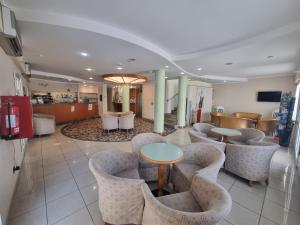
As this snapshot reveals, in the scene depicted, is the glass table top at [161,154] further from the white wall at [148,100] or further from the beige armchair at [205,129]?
the white wall at [148,100]

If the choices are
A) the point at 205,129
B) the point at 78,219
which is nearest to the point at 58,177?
the point at 78,219

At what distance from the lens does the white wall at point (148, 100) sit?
8.44 meters

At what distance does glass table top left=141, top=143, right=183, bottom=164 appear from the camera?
1.80 metres

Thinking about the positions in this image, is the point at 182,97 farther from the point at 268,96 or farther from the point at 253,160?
the point at 253,160

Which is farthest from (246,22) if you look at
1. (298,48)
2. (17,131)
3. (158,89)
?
(17,131)

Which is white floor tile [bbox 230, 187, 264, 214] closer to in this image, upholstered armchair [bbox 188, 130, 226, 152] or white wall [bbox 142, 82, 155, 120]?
upholstered armchair [bbox 188, 130, 226, 152]

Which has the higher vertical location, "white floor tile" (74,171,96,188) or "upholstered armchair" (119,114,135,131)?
"upholstered armchair" (119,114,135,131)

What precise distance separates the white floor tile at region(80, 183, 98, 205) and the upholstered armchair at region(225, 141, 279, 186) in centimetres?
258

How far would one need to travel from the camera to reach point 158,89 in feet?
17.2

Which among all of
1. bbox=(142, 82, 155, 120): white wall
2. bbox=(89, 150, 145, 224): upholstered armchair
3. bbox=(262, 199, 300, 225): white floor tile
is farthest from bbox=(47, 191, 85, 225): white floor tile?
bbox=(142, 82, 155, 120): white wall

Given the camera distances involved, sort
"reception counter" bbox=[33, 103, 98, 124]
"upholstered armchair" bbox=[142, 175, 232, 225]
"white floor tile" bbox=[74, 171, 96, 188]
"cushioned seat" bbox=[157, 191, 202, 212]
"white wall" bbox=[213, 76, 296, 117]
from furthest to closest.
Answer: "white wall" bbox=[213, 76, 296, 117] < "reception counter" bbox=[33, 103, 98, 124] < "white floor tile" bbox=[74, 171, 96, 188] < "cushioned seat" bbox=[157, 191, 202, 212] < "upholstered armchair" bbox=[142, 175, 232, 225]

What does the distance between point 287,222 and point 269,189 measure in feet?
2.36

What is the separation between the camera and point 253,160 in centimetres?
240

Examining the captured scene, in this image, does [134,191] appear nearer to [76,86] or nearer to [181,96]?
[181,96]
